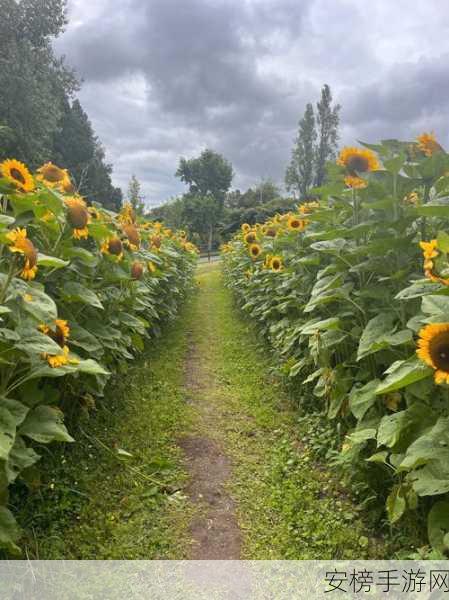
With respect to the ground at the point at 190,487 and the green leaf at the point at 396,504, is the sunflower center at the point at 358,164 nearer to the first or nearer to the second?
the green leaf at the point at 396,504

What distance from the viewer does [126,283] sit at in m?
3.28

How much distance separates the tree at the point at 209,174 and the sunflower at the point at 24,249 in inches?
2070

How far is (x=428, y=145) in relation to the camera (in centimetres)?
220

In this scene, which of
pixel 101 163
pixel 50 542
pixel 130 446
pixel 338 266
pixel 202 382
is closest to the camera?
pixel 50 542

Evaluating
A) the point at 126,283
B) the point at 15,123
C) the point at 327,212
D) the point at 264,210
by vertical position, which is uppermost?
the point at 15,123

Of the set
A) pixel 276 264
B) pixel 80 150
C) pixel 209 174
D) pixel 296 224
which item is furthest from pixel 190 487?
pixel 209 174

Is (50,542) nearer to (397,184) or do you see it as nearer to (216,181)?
(397,184)

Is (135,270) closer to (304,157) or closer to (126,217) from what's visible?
(126,217)

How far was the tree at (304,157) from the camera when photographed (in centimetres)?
4338

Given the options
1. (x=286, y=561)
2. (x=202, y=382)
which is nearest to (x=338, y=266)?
(x=286, y=561)

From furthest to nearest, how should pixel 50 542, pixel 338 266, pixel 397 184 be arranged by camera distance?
pixel 338 266 → pixel 397 184 → pixel 50 542

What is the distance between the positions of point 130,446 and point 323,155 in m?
44.4

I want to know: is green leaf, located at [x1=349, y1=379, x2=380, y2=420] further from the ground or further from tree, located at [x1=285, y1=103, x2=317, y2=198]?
tree, located at [x1=285, y1=103, x2=317, y2=198]

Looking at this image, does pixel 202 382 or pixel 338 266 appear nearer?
pixel 338 266
